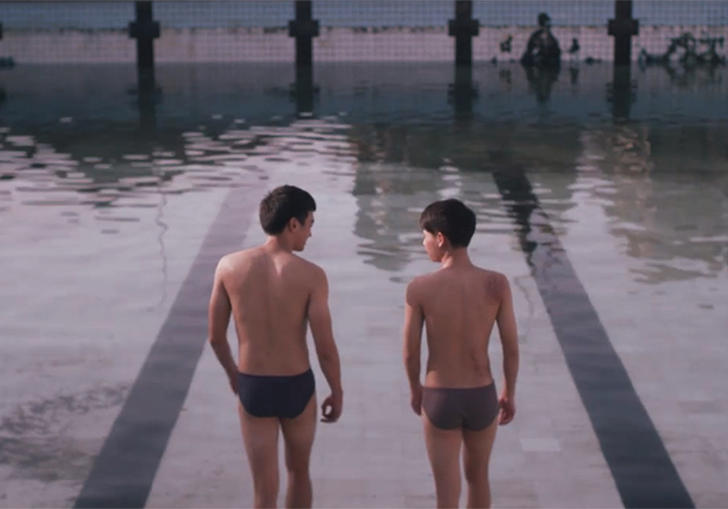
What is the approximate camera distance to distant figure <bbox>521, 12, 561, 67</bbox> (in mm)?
27219

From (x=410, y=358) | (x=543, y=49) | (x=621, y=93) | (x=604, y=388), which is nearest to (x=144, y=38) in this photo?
(x=543, y=49)

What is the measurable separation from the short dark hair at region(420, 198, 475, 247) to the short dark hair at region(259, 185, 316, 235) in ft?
1.22

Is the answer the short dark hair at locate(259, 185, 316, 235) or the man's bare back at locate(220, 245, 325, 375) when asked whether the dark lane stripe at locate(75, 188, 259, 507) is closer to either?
the man's bare back at locate(220, 245, 325, 375)

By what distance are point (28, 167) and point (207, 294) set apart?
217 inches

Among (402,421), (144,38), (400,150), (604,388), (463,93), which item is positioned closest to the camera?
(402,421)

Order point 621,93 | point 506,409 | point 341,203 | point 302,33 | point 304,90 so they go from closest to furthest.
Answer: point 506,409
point 341,203
point 621,93
point 304,90
point 302,33

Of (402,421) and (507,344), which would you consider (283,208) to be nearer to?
(507,344)

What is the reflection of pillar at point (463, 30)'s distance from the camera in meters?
27.1

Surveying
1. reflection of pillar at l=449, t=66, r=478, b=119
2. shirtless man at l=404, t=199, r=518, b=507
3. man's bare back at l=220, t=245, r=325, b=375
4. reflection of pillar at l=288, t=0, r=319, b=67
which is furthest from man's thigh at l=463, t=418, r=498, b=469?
reflection of pillar at l=288, t=0, r=319, b=67

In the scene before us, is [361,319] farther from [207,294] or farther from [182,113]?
[182,113]

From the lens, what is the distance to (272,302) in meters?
4.23

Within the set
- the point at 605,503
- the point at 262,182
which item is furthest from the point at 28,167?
the point at 605,503

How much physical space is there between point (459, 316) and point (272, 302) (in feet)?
1.92

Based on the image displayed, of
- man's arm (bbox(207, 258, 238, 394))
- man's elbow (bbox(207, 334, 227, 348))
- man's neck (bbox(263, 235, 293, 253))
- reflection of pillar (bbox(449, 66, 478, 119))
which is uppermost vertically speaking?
man's neck (bbox(263, 235, 293, 253))
